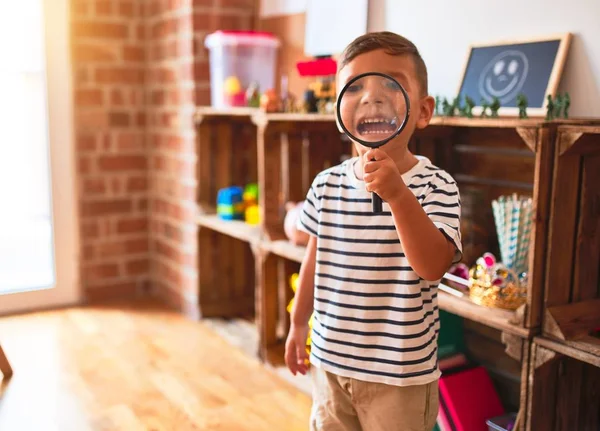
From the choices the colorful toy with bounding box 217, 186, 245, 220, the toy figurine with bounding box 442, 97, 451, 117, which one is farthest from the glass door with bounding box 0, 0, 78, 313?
the toy figurine with bounding box 442, 97, 451, 117

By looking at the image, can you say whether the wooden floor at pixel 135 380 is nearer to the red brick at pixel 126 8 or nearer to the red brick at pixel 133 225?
the red brick at pixel 133 225

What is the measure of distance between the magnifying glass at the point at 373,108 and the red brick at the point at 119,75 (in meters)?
2.44

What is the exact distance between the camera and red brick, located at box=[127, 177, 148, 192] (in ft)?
11.4

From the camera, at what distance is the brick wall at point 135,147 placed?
3.16m

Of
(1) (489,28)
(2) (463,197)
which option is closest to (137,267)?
(2) (463,197)

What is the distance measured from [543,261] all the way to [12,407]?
1674mm

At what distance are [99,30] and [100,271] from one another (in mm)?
1166

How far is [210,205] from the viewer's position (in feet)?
10.1

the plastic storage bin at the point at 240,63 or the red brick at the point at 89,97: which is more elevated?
the plastic storage bin at the point at 240,63

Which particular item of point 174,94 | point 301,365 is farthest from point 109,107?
point 301,365

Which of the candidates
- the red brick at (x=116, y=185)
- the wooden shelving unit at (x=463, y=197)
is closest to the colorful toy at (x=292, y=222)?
the wooden shelving unit at (x=463, y=197)

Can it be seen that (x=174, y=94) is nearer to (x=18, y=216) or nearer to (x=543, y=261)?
(x=18, y=216)

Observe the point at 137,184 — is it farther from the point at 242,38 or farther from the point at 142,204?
the point at 242,38

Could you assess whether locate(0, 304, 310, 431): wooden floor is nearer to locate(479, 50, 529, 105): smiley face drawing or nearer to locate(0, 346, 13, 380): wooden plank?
locate(0, 346, 13, 380): wooden plank
